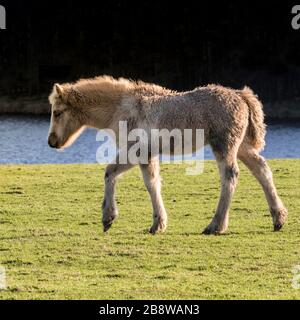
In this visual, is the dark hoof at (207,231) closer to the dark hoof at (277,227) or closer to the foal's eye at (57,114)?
the dark hoof at (277,227)

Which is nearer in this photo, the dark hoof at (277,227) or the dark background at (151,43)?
the dark hoof at (277,227)

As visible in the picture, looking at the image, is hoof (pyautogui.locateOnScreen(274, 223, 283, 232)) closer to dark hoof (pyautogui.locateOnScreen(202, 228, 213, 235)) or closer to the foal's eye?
dark hoof (pyautogui.locateOnScreen(202, 228, 213, 235))

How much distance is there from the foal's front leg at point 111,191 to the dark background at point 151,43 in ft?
141

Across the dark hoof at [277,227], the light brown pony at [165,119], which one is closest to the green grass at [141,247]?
the dark hoof at [277,227]

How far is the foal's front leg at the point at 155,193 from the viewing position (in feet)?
31.3

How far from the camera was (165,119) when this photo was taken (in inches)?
363

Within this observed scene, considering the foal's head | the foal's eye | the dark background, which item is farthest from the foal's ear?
the dark background

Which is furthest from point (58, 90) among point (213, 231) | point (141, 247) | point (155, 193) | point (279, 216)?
point (279, 216)

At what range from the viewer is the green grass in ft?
23.1

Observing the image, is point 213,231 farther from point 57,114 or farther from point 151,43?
point 151,43

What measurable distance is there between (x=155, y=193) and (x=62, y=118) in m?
1.37

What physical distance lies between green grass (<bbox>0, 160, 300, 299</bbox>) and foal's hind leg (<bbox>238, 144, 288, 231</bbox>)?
210mm

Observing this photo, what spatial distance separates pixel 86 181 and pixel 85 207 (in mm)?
3053

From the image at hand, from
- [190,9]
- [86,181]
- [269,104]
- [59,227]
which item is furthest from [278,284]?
[190,9]
